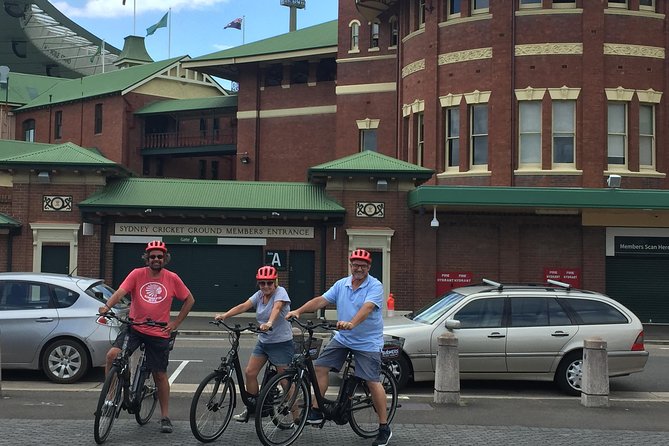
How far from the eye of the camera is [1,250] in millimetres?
24094

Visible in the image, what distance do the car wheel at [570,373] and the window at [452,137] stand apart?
15.2m

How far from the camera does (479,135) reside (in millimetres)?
24984

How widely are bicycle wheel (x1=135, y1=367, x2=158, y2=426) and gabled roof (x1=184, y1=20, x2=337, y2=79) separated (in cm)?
2822

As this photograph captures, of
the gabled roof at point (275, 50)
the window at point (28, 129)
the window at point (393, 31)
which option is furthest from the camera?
the window at point (28, 129)

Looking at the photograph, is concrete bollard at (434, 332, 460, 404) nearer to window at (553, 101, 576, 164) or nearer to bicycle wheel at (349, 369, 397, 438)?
bicycle wheel at (349, 369, 397, 438)

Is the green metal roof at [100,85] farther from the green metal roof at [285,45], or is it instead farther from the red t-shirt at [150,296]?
the red t-shirt at [150,296]

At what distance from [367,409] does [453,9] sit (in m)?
20.8

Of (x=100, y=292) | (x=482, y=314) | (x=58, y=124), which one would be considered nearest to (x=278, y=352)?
(x=482, y=314)

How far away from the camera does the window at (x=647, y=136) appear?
2444 centimetres

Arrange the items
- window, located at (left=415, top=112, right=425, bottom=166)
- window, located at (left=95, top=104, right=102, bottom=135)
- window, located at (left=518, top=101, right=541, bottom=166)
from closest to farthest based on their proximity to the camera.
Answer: window, located at (left=518, top=101, right=541, bottom=166)
window, located at (left=415, top=112, right=425, bottom=166)
window, located at (left=95, top=104, right=102, bottom=135)

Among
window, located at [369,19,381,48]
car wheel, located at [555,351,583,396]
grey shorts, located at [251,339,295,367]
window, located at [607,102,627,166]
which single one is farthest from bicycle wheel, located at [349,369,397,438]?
window, located at [369,19,381,48]

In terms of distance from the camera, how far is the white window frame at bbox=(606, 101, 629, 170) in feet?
79.3

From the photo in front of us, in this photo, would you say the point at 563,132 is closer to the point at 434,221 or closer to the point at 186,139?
the point at 434,221

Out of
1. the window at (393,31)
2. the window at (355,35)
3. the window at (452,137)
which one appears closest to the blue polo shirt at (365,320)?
the window at (452,137)
